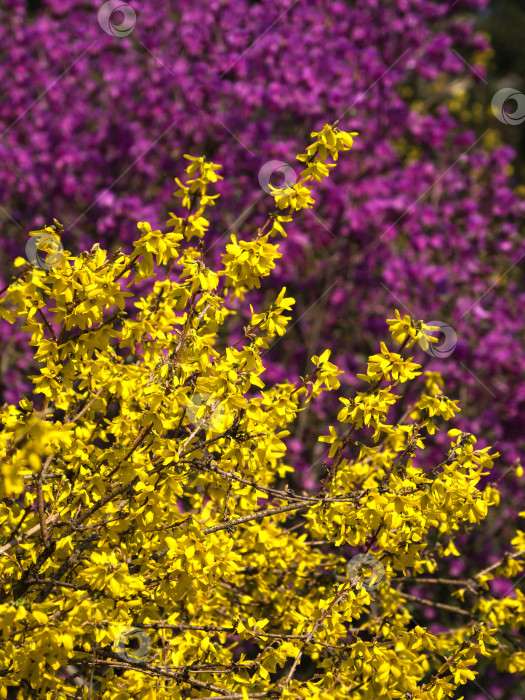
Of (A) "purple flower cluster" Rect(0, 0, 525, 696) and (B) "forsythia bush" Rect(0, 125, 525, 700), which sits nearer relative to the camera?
(B) "forsythia bush" Rect(0, 125, 525, 700)

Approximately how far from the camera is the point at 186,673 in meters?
2.05

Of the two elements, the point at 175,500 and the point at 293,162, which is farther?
the point at 293,162

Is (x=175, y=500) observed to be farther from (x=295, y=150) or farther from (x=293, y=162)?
(x=295, y=150)

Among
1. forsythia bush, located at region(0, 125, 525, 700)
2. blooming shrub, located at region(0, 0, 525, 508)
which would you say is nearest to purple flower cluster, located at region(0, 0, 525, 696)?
blooming shrub, located at region(0, 0, 525, 508)

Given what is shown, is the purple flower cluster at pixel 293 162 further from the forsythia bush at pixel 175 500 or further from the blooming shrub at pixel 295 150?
the forsythia bush at pixel 175 500

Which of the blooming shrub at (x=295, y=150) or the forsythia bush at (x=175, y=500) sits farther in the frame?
the blooming shrub at (x=295, y=150)

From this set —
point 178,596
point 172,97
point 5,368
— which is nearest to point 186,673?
point 178,596

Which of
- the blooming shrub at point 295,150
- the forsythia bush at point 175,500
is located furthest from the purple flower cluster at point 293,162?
the forsythia bush at point 175,500

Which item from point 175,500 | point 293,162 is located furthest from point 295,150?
point 175,500

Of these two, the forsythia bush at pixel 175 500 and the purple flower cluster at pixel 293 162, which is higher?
the purple flower cluster at pixel 293 162

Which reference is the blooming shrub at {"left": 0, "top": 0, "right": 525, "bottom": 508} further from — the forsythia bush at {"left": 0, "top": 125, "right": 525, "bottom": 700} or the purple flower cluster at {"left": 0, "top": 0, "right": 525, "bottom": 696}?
the forsythia bush at {"left": 0, "top": 125, "right": 525, "bottom": 700}

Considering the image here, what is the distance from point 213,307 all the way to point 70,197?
4677mm

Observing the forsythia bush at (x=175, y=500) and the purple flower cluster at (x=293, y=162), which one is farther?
the purple flower cluster at (x=293, y=162)

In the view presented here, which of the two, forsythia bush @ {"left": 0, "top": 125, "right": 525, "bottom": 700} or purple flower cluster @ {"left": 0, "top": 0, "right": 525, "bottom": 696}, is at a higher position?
purple flower cluster @ {"left": 0, "top": 0, "right": 525, "bottom": 696}
